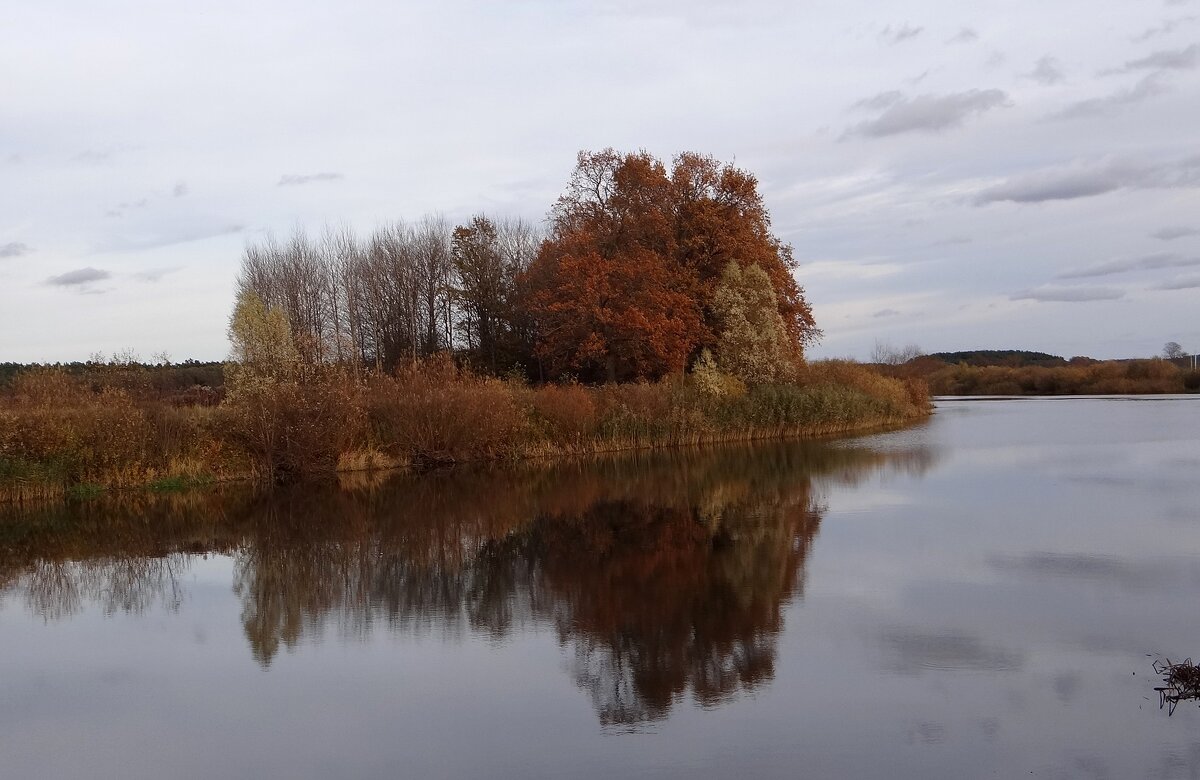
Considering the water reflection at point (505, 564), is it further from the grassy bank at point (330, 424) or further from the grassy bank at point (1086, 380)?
the grassy bank at point (1086, 380)

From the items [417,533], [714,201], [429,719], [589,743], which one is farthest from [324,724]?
[714,201]

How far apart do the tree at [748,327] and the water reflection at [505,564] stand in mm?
12359

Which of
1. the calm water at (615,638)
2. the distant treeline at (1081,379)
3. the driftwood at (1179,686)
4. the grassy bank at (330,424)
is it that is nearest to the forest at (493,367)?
the grassy bank at (330,424)

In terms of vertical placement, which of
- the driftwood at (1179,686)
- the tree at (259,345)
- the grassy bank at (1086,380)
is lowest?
the driftwood at (1179,686)

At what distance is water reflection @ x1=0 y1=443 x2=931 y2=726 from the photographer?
29.1 feet

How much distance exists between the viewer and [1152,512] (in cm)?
1535

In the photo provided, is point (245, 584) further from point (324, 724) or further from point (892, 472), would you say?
point (892, 472)

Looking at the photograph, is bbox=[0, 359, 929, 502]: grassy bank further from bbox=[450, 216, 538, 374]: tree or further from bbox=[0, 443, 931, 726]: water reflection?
bbox=[450, 216, 538, 374]: tree

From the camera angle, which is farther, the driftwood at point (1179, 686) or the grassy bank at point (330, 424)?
the grassy bank at point (330, 424)

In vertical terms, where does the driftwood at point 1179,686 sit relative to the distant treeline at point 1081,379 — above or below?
below

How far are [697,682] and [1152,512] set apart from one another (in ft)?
35.5

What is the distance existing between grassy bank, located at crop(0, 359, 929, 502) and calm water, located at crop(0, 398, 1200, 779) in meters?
3.86

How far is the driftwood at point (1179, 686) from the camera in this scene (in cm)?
712

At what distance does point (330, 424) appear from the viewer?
2402cm
